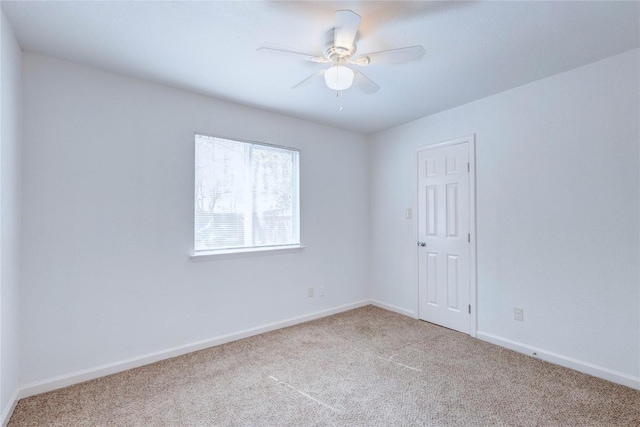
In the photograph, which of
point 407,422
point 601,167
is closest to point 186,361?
point 407,422

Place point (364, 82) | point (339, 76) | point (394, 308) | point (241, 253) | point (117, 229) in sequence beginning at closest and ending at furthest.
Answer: point (339, 76) → point (364, 82) → point (117, 229) → point (241, 253) → point (394, 308)

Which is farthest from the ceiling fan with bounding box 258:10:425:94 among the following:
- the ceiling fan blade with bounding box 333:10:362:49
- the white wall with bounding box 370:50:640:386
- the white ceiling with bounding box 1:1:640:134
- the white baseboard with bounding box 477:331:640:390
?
the white baseboard with bounding box 477:331:640:390

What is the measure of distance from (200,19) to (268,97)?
1197 mm

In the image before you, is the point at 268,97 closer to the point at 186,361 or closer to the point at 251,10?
the point at 251,10

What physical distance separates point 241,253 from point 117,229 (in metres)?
1.11

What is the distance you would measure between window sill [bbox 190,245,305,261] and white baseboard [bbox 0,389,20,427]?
1.41 metres

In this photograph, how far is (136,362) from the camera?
2559 millimetres

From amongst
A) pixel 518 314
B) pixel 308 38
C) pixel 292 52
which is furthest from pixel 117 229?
pixel 518 314

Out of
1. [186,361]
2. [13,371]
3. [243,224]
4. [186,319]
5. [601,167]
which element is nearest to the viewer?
[13,371]

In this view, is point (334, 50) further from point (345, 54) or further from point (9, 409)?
point (9, 409)

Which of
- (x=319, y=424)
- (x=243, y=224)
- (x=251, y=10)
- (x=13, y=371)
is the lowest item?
(x=319, y=424)

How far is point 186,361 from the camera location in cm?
267

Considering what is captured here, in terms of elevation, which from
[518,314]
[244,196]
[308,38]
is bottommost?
[518,314]

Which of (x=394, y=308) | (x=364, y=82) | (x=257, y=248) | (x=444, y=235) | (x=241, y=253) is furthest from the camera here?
(x=394, y=308)
